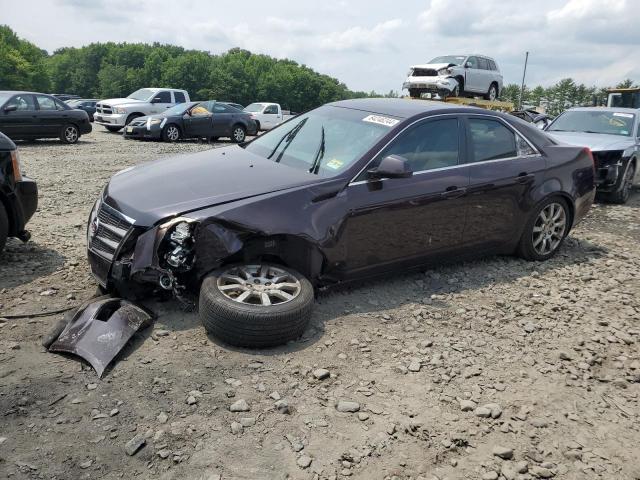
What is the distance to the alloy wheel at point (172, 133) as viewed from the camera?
60.4ft

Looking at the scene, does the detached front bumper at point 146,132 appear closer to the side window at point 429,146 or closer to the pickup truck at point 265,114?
the pickup truck at point 265,114

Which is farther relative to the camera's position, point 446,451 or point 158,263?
point 158,263

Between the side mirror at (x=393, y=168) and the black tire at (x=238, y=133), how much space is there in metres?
16.5

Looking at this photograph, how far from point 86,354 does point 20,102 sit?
13802 millimetres

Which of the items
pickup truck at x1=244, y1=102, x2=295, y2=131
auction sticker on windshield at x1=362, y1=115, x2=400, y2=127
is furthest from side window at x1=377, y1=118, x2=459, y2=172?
pickup truck at x1=244, y1=102, x2=295, y2=131

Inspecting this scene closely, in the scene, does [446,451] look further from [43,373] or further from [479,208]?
[479,208]

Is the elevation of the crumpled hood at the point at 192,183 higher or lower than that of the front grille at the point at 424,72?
lower

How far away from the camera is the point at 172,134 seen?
1858cm

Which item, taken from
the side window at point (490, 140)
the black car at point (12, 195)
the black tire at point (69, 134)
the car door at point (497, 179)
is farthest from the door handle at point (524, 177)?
the black tire at point (69, 134)

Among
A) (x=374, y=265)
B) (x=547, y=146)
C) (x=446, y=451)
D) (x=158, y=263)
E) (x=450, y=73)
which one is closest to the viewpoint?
(x=446, y=451)

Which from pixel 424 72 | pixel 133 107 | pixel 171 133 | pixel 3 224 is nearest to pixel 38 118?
pixel 171 133

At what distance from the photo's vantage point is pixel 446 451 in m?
2.93

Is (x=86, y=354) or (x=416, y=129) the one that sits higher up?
(x=416, y=129)

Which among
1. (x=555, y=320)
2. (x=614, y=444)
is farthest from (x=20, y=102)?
(x=614, y=444)
